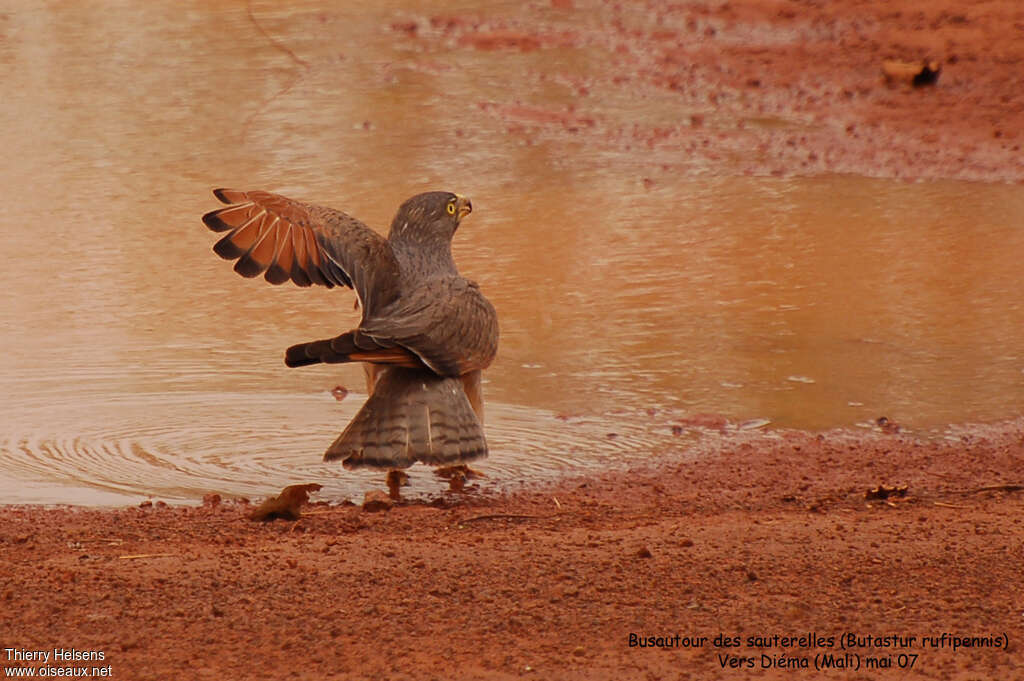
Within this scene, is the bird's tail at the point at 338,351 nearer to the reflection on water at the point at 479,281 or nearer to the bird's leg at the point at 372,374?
the bird's leg at the point at 372,374

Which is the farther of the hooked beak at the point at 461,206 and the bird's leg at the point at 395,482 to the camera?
the hooked beak at the point at 461,206

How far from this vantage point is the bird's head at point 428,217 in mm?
6633

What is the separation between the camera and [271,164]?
12125 mm

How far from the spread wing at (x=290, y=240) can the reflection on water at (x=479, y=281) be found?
0.78 meters

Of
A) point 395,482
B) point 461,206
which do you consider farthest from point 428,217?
point 395,482

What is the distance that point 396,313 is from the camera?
593 centimetres

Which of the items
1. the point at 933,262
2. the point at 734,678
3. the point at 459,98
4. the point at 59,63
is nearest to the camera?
the point at 734,678

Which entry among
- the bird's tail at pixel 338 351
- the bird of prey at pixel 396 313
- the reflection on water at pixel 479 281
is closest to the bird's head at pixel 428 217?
the bird of prey at pixel 396 313

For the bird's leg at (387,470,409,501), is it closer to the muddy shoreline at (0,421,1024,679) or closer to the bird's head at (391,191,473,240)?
the muddy shoreline at (0,421,1024,679)

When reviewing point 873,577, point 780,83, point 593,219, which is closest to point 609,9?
point 780,83

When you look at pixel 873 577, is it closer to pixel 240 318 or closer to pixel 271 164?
pixel 240 318

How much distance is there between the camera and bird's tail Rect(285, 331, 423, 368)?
5.23m

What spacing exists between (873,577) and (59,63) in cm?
1298

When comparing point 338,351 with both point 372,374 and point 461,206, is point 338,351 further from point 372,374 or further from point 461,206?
point 461,206
